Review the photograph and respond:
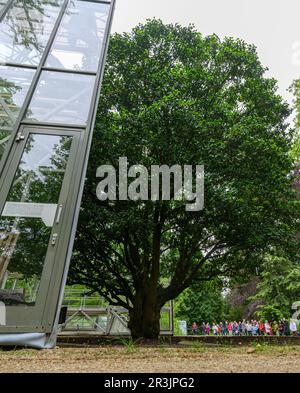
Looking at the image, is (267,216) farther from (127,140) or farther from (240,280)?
(127,140)

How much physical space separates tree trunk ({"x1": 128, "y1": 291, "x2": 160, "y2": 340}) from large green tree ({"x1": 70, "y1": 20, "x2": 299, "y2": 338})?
27 millimetres

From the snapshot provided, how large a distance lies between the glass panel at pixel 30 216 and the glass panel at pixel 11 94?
1.25 ft

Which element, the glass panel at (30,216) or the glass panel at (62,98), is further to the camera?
the glass panel at (62,98)

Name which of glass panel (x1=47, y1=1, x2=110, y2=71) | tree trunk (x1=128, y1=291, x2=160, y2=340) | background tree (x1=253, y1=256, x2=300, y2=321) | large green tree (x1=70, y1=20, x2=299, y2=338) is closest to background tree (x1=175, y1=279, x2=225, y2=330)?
background tree (x1=253, y1=256, x2=300, y2=321)

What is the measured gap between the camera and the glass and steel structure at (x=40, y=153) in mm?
3107

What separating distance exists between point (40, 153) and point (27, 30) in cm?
327

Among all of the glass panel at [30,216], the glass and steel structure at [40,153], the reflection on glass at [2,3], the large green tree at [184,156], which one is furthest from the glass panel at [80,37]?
the large green tree at [184,156]

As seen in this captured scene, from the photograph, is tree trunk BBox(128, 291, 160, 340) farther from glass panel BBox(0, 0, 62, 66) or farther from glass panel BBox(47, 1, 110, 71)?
glass panel BBox(0, 0, 62, 66)

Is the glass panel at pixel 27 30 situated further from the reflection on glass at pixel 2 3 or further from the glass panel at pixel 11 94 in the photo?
the glass panel at pixel 11 94

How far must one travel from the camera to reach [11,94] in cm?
463

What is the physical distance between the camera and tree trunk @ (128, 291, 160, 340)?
28.0ft

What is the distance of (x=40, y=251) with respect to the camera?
332 centimetres
